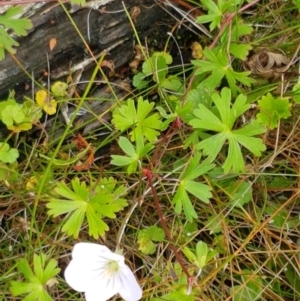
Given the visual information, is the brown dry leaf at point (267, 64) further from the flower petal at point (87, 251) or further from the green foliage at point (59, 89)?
the flower petal at point (87, 251)

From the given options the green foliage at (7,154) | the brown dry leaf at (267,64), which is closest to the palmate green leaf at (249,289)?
the brown dry leaf at (267,64)

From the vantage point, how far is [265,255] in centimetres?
201

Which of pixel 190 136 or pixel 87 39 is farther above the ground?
pixel 87 39

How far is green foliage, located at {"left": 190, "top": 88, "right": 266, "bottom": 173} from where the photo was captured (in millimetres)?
1802

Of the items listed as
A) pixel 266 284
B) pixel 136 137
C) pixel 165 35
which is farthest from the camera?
pixel 165 35

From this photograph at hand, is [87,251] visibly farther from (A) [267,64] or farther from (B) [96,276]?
(A) [267,64]

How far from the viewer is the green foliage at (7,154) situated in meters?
1.92

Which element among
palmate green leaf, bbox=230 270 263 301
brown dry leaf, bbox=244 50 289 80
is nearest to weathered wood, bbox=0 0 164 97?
brown dry leaf, bbox=244 50 289 80

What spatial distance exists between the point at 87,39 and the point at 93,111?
0.26 meters

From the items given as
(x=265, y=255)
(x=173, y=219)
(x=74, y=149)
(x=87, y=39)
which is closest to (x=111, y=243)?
(x=173, y=219)

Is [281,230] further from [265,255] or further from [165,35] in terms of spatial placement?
[165,35]

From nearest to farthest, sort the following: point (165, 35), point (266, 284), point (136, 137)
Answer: point (136, 137)
point (266, 284)
point (165, 35)

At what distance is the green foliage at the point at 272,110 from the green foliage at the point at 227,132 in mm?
104

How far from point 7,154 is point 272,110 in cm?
88
